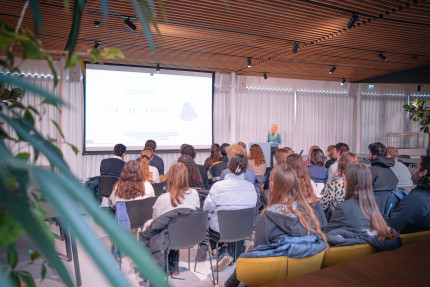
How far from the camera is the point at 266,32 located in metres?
6.18

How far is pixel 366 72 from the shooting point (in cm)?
1032

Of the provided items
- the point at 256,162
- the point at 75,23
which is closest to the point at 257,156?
the point at 256,162

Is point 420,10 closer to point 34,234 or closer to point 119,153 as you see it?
point 119,153

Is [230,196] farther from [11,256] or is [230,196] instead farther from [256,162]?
[11,256]

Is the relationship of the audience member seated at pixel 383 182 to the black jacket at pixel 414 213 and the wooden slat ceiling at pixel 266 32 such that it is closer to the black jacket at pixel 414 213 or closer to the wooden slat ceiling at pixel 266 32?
the black jacket at pixel 414 213

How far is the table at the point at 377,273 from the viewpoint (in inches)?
60.8

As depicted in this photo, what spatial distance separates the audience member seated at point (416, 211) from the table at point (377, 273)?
105cm

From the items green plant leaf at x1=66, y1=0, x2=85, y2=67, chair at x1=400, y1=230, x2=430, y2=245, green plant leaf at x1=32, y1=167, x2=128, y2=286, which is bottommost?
chair at x1=400, y1=230, x2=430, y2=245

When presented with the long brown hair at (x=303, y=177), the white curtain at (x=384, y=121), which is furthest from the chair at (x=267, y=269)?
the white curtain at (x=384, y=121)

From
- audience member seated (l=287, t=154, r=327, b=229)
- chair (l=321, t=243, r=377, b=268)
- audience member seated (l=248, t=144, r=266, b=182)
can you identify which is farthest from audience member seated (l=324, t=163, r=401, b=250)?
audience member seated (l=248, t=144, r=266, b=182)

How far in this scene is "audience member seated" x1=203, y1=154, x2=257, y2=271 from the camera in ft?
12.2

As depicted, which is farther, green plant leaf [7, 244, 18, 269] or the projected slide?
the projected slide

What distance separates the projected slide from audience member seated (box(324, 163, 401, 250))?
6.92 meters

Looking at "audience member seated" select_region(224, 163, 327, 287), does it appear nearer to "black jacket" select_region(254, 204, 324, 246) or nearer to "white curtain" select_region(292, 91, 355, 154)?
"black jacket" select_region(254, 204, 324, 246)
